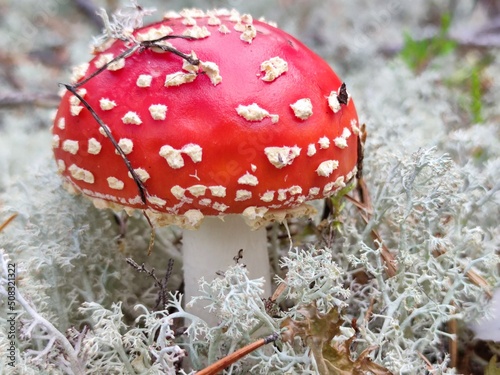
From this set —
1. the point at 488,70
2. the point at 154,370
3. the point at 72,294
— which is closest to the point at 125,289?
the point at 72,294

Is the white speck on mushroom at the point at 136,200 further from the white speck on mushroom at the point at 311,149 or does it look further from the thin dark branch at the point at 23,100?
the thin dark branch at the point at 23,100

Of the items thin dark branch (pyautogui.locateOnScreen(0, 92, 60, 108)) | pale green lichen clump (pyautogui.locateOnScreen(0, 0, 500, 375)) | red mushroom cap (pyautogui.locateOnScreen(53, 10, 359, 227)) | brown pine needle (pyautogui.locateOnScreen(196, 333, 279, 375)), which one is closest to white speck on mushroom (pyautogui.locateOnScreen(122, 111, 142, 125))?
red mushroom cap (pyautogui.locateOnScreen(53, 10, 359, 227))

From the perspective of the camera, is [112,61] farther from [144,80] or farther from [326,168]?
[326,168]

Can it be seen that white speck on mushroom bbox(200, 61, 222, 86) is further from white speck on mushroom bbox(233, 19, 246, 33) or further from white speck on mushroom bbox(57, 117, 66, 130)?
white speck on mushroom bbox(57, 117, 66, 130)

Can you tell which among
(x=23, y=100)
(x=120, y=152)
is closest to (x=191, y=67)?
(x=120, y=152)

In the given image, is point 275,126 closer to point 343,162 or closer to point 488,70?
point 343,162
